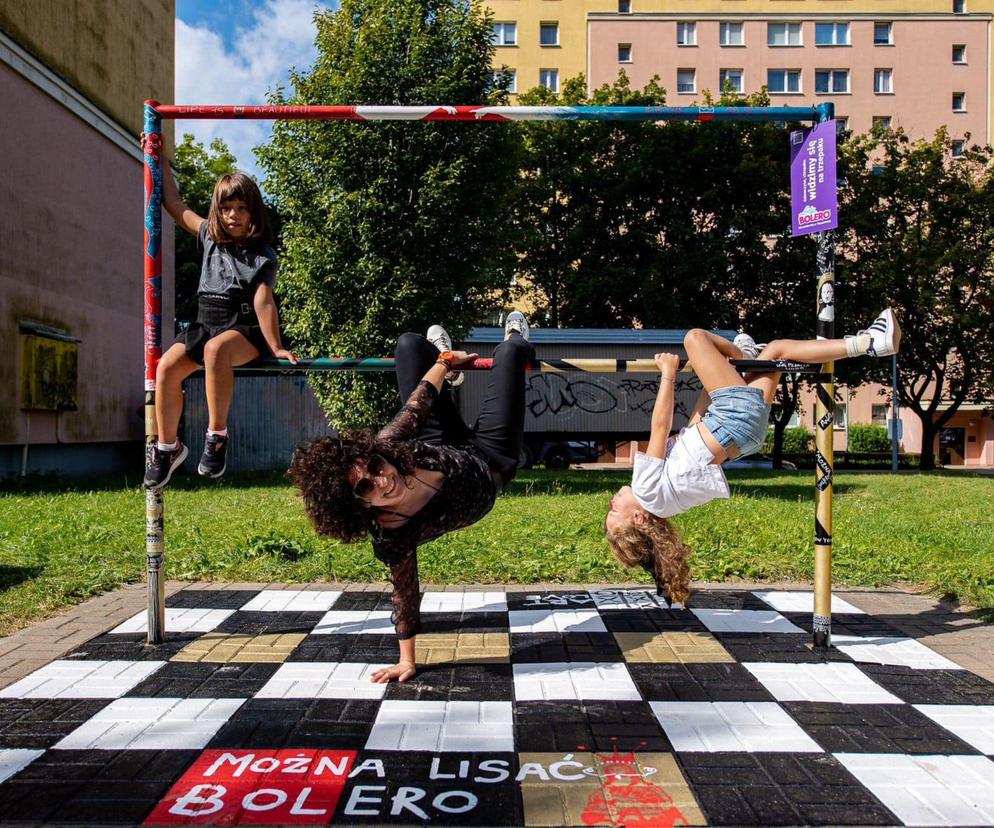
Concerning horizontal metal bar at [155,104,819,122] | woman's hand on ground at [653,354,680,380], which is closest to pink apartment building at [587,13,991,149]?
horizontal metal bar at [155,104,819,122]

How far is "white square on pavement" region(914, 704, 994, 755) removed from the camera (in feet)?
9.50

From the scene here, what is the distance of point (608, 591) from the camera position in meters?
5.34

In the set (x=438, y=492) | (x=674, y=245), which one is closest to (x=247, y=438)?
(x=674, y=245)

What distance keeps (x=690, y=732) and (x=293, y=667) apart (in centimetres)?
195

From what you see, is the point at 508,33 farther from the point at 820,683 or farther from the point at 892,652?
the point at 820,683

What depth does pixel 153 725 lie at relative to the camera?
9.83ft

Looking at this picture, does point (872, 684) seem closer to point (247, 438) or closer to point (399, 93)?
point (399, 93)

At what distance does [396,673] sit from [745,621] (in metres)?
2.26

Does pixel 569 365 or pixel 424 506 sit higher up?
pixel 569 365

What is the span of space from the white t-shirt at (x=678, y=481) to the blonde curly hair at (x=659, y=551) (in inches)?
3.8

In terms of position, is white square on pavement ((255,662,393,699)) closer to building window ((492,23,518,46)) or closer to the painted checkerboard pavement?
the painted checkerboard pavement

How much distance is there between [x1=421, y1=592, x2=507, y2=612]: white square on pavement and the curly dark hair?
5.60 ft

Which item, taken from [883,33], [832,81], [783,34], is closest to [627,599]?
[832,81]

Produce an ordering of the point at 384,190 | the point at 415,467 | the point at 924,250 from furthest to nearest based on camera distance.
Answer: the point at 924,250
the point at 384,190
the point at 415,467
